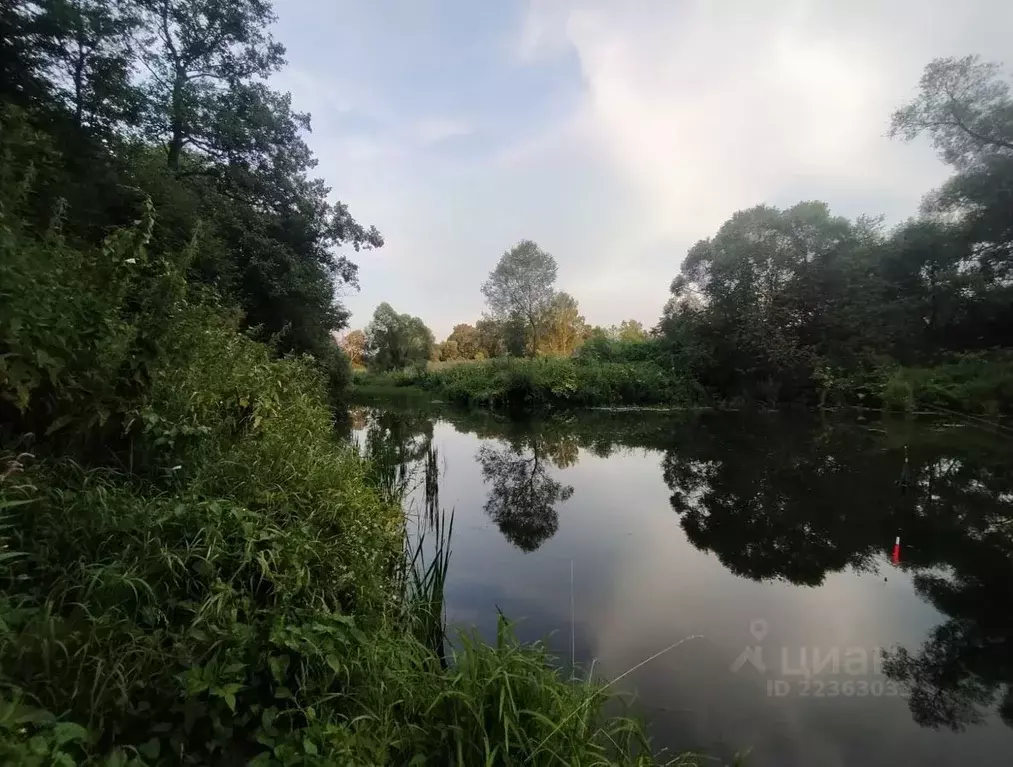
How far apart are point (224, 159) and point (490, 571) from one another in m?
11.6

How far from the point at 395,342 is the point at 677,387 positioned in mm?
23147

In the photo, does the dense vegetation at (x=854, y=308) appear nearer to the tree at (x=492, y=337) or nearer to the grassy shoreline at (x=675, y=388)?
the grassy shoreline at (x=675, y=388)

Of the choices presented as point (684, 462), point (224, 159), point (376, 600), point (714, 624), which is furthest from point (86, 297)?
point (224, 159)

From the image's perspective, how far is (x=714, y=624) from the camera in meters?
3.53

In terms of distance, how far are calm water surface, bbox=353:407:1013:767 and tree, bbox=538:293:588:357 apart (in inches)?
991

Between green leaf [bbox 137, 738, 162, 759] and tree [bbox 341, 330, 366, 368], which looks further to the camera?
tree [bbox 341, 330, 366, 368]

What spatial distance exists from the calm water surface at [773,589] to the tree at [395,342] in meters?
29.9

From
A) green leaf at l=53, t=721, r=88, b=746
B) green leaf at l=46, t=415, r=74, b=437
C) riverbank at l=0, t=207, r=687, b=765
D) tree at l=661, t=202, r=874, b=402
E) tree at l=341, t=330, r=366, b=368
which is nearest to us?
green leaf at l=53, t=721, r=88, b=746

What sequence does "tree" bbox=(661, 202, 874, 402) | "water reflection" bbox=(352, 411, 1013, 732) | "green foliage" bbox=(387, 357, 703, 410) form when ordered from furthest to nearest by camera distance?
"green foliage" bbox=(387, 357, 703, 410) < "tree" bbox=(661, 202, 874, 402) < "water reflection" bbox=(352, 411, 1013, 732)

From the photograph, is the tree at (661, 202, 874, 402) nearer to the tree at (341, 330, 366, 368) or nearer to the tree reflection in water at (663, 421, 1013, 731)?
the tree reflection in water at (663, 421, 1013, 731)

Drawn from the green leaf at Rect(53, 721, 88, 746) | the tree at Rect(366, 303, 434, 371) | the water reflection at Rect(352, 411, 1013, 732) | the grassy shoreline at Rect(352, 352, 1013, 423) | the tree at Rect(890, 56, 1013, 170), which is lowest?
the water reflection at Rect(352, 411, 1013, 732)

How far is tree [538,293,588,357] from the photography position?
111ft

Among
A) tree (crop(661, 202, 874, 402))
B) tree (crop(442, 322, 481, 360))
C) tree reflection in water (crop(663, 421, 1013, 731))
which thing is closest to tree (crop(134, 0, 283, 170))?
tree reflection in water (crop(663, 421, 1013, 731))

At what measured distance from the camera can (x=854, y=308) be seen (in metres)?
19.3
